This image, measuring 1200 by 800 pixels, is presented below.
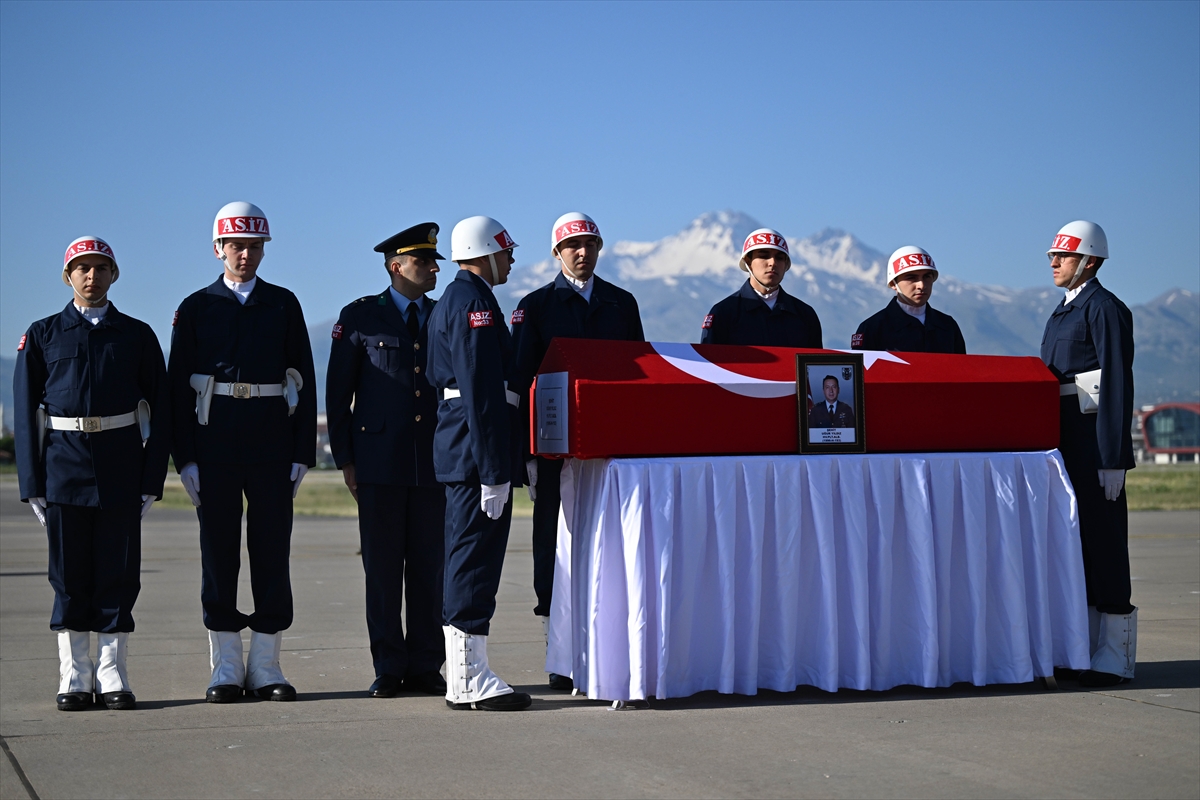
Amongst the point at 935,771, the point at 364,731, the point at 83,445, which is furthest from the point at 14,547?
the point at 935,771

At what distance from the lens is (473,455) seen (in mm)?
5520

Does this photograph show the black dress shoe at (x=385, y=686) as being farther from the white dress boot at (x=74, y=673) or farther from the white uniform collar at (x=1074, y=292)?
the white uniform collar at (x=1074, y=292)

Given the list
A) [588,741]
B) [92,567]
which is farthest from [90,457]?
[588,741]

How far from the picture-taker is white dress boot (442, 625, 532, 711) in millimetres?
5473

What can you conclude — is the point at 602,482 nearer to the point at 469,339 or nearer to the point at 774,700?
the point at 469,339

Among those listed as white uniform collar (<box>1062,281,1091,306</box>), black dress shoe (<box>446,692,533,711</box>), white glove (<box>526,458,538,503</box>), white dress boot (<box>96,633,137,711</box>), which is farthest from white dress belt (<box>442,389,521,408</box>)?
white uniform collar (<box>1062,281,1091,306</box>)

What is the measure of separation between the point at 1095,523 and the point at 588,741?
306 cm

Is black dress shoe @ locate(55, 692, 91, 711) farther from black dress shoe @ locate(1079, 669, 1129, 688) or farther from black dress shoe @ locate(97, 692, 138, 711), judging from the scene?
black dress shoe @ locate(1079, 669, 1129, 688)

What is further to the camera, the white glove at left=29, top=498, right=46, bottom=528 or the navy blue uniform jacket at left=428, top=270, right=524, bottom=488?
the white glove at left=29, top=498, right=46, bottom=528

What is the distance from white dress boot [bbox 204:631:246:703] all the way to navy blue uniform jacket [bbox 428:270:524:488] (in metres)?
1.28

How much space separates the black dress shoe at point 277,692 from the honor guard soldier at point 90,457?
1.89 feet

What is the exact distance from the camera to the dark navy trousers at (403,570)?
236 inches

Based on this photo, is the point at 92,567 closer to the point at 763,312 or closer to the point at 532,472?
the point at 532,472

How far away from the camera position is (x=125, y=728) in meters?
5.05
